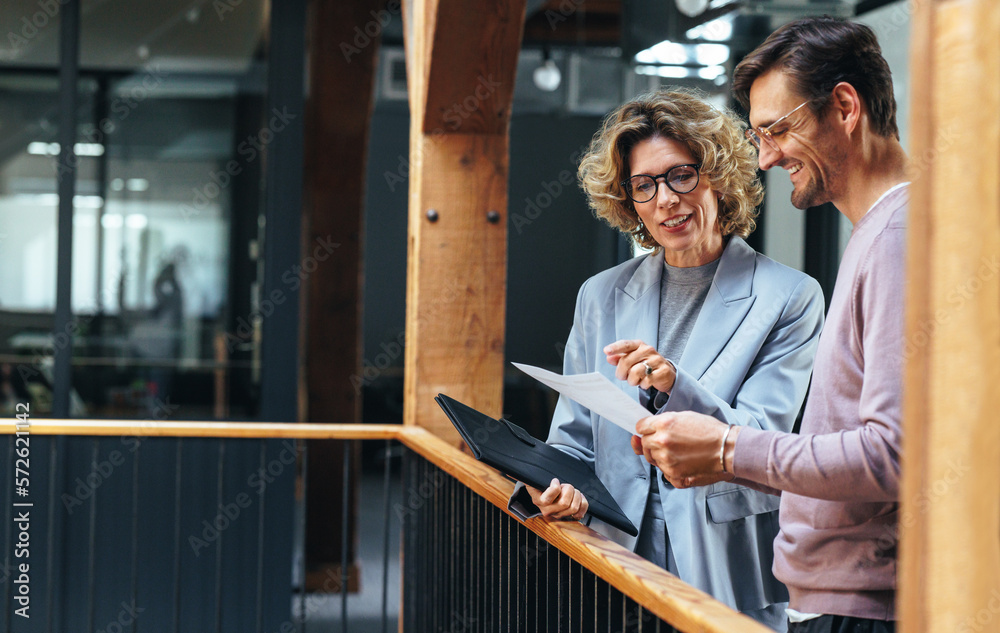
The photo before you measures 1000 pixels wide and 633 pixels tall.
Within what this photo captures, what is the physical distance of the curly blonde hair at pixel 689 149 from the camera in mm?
1772

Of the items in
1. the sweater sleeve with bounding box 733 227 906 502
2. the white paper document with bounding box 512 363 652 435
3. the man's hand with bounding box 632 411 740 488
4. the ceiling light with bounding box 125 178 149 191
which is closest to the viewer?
the sweater sleeve with bounding box 733 227 906 502

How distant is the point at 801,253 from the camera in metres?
4.22

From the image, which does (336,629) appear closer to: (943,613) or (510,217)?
(943,613)

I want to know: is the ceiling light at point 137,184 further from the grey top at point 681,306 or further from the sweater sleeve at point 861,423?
the sweater sleeve at point 861,423

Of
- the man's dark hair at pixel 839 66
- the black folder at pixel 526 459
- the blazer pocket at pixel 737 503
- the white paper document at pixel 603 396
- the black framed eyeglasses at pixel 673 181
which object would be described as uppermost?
the man's dark hair at pixel 839 66

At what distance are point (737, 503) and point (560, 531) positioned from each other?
344mm

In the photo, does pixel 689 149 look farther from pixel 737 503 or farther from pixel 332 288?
pixel 332 288

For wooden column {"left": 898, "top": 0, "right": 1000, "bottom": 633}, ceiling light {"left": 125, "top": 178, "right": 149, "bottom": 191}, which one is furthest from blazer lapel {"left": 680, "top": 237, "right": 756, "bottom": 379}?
ceiling light {"left": 125, "top": 178, "right": 149, "bottom": 191}

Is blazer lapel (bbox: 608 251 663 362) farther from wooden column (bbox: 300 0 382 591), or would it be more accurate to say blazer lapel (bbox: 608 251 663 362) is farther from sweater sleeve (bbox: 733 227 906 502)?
wooden column (bbox: 300 0 382 591)

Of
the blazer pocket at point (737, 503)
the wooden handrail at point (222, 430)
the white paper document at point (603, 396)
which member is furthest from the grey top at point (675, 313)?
the wooden handrail at point (222, 430)

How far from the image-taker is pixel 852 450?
1.03m

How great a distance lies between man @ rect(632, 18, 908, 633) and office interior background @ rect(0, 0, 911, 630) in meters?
1.57

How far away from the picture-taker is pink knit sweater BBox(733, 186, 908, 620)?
103cm

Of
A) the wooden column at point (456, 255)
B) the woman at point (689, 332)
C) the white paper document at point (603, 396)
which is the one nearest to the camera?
the white paper document at point (603, 396)
